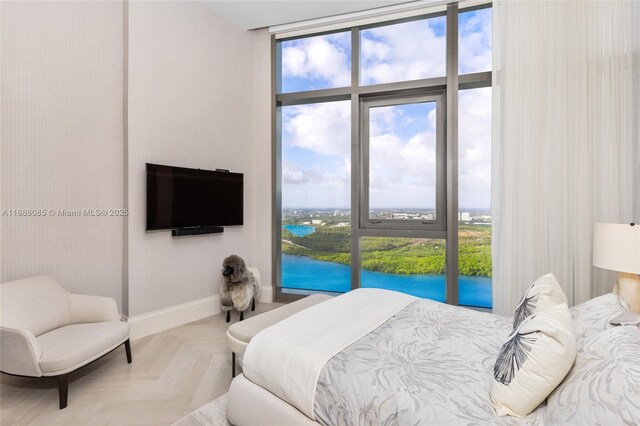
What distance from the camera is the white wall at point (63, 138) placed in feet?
8.03

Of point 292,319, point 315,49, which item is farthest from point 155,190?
point 315,49

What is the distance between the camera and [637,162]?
2.69 meters

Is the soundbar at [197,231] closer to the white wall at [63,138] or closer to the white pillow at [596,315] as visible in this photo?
the white wall at [63,138]

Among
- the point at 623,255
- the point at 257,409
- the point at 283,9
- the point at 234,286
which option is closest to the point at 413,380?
the point at 257,409

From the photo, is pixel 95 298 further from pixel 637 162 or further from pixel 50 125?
pixel 637 162

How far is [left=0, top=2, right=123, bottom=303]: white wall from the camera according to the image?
8.03 ft

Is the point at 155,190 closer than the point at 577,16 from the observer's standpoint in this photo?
No

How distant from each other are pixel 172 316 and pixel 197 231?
0.84m

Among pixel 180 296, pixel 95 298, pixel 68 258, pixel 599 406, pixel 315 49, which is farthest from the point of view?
pixel 315 49

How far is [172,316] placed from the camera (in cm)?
337

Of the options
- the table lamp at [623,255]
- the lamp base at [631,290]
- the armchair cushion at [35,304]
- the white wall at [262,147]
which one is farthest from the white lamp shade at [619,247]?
the armchair cushion at [35,304]

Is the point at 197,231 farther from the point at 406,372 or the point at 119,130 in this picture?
the point at 406,372

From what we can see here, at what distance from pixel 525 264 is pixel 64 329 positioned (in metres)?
3.55

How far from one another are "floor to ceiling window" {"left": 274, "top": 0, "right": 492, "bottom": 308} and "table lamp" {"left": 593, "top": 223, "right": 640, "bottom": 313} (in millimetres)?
1186
